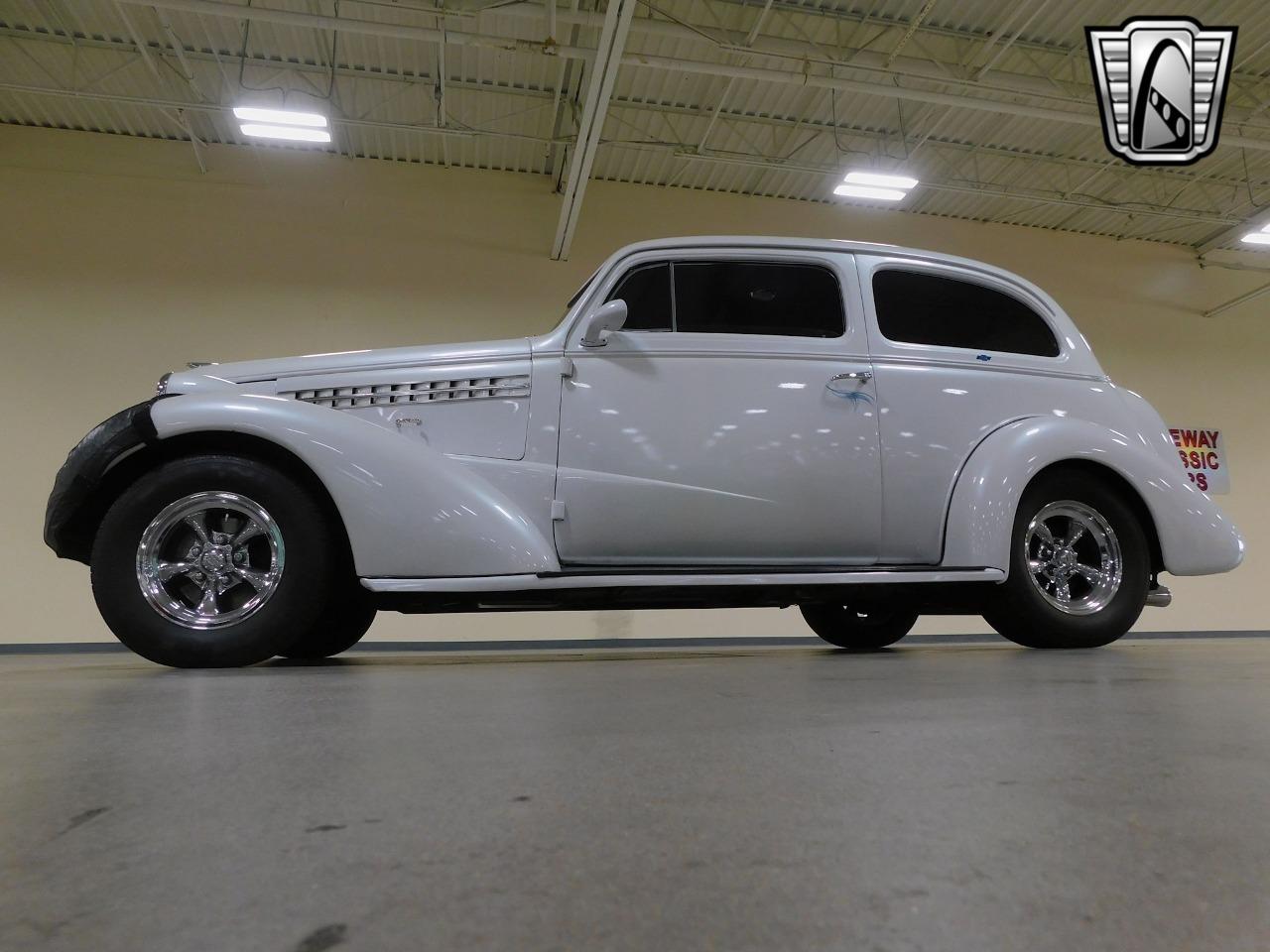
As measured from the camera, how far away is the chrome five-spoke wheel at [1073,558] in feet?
11.0

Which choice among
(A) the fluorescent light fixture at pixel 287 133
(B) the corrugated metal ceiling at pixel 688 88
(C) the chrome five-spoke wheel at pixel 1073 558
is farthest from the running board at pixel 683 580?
(A) the fluorescent light fixture at pixel 287 133

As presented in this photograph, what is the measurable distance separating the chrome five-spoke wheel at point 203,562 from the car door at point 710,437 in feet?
3.48

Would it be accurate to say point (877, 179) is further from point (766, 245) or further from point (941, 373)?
point (941, 373)

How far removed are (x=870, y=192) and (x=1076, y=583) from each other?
26.8 ft

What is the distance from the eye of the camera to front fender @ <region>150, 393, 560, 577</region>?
2805mm

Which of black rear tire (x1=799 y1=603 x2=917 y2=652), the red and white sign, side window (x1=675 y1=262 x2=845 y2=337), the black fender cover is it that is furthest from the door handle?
the red and white sign

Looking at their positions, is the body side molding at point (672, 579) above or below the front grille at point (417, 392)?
below

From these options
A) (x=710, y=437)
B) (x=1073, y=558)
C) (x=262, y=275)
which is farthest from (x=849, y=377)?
(x=262, y=275)

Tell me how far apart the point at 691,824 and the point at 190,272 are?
405 inches

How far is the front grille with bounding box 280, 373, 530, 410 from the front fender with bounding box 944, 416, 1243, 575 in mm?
1832

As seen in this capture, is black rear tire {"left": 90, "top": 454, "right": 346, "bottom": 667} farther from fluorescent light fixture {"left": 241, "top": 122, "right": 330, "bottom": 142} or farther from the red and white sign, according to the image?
the red and white sign

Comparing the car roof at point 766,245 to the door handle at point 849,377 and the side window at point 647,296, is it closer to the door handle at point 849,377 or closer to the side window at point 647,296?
the side window at point 647,296

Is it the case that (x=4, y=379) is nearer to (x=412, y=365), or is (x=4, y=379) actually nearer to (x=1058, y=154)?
(x=412, y=365)

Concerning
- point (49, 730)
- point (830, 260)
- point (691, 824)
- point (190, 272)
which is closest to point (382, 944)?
point (691, 824)
